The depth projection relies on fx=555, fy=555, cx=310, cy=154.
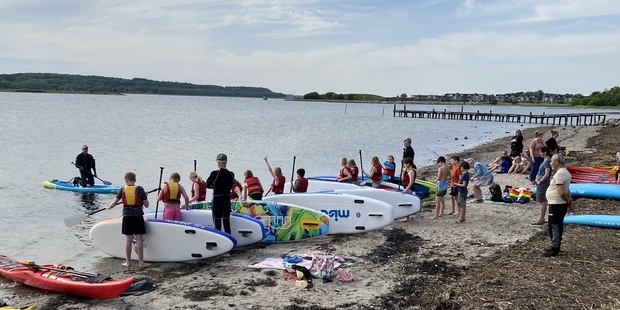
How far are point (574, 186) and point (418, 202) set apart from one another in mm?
4651

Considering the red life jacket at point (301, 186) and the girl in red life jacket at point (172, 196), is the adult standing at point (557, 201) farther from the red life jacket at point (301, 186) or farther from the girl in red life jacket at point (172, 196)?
the girl in red life jacket at point (172, 196)

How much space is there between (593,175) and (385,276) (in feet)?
34.9

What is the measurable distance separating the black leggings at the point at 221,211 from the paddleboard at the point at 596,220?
6610 millimetres

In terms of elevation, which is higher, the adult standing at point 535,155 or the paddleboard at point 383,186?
the adult standing at point 535,155

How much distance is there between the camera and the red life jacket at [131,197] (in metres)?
8.74

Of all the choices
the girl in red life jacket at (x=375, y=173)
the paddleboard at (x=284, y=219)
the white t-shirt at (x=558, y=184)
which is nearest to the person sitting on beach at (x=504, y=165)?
the girl in red life jacket at (x=375, y=173)

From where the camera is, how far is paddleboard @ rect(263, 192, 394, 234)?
11.4 metres

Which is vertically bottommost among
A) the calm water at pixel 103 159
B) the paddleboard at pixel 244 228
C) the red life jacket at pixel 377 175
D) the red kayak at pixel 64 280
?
the calm water at pixel 103 159

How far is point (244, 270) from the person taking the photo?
8.99 meters

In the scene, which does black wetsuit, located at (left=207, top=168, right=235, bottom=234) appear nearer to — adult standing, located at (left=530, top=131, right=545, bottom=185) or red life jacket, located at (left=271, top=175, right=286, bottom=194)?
red life jacket, located at (left=271, top=175, right=286, bottom=194)


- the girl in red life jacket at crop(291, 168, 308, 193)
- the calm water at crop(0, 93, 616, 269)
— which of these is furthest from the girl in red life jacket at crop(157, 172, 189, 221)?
the girl in red life jacket at crop(291, 168, 308, 193)

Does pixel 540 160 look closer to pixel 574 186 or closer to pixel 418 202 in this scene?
pixel 574 186

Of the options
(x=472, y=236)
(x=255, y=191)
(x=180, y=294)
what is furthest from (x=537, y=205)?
(x=180, y=294)

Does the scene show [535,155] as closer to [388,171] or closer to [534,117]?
[388,171]
